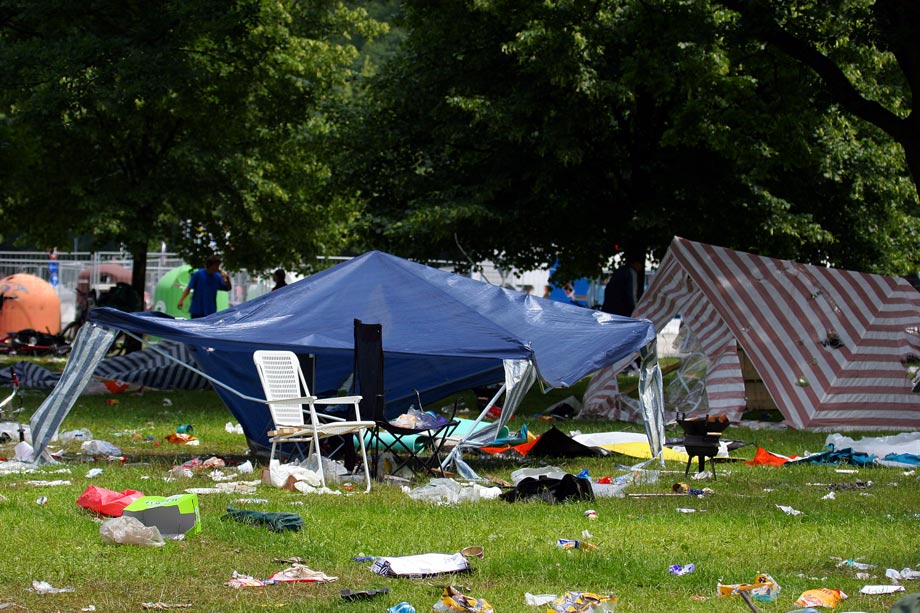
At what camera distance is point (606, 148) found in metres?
19.1

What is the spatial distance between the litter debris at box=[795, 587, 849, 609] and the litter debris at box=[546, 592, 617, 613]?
897 millimetres

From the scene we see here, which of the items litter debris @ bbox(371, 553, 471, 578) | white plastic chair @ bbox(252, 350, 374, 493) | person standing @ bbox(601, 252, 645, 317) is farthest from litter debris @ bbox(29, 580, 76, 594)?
person standing @ bbox(601, 252, 645, 317)

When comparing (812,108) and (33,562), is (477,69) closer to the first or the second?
(812,108)

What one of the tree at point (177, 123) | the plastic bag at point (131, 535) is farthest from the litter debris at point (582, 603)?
the tree at point (177, 123)

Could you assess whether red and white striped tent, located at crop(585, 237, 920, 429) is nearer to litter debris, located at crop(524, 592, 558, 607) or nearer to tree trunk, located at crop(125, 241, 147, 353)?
litter debris, located at crop(524, 592, 558, 607)

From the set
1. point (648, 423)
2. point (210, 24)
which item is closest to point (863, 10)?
point (648, 423)

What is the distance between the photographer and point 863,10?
45.8 ft

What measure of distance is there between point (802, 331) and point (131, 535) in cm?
1059

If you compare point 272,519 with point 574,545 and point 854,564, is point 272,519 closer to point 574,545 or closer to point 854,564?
point 574,545

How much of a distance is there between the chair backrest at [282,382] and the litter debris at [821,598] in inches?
206

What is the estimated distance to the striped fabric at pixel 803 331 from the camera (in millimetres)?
15055

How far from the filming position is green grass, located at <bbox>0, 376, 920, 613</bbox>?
5.69 meters

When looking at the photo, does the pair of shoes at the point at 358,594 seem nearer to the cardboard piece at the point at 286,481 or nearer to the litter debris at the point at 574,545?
the litter debris at the point at 574,545

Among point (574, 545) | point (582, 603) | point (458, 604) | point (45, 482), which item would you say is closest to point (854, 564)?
point (574, 545)
